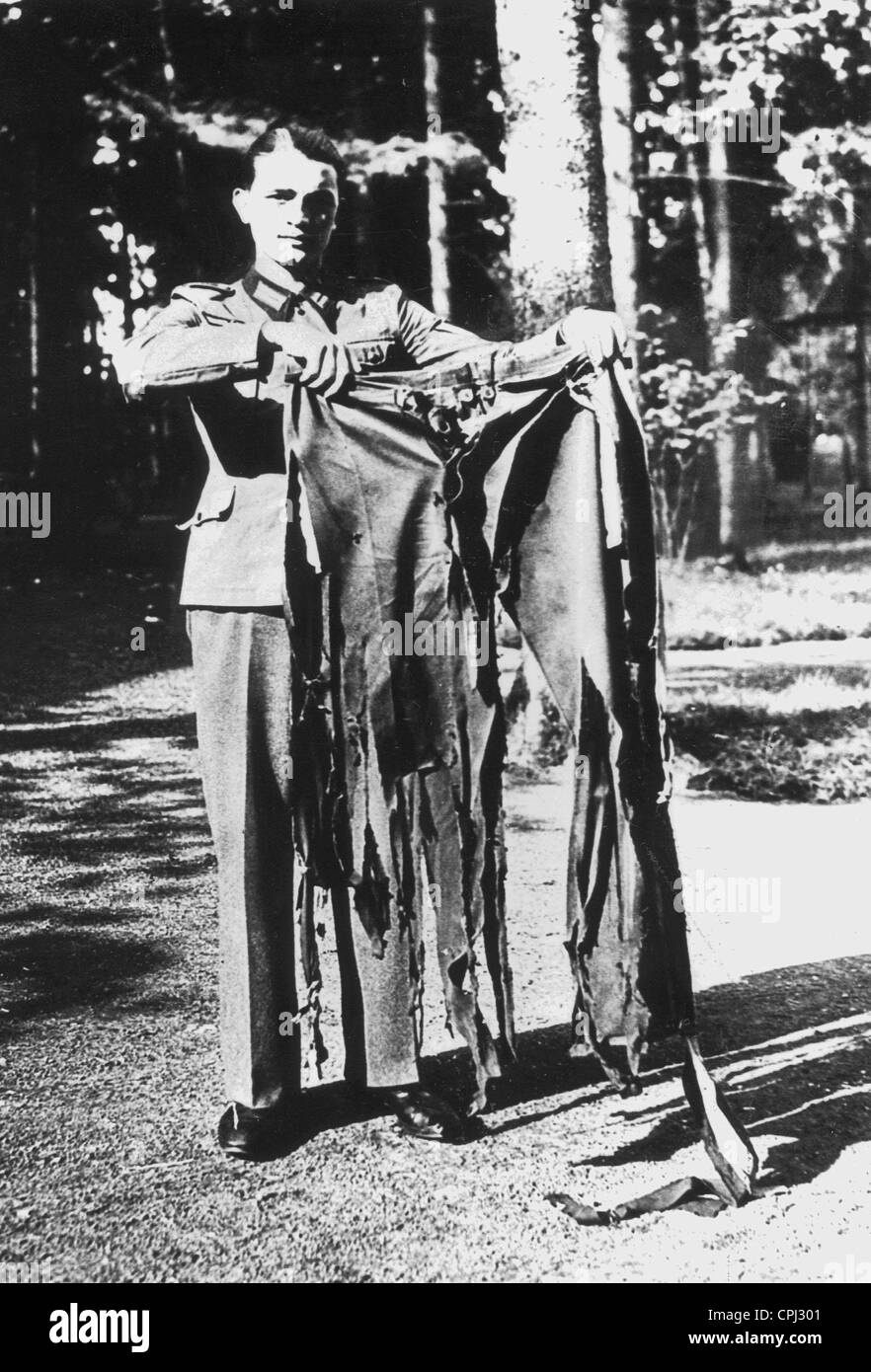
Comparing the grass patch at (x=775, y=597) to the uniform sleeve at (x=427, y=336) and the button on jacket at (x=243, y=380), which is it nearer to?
the uniform sleeve at (x=427, y=336)

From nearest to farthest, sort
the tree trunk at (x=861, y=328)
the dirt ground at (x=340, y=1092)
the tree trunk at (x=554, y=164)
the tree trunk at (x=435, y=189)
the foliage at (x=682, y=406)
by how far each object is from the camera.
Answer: the dirt ground at (x=340, y=1092)
the tree trunk at (x=435, y=189)
the tree trunk at (x=554, y=164)
the tree trunk at (x=861, y=328)
the foliage at (x=682, y=406)

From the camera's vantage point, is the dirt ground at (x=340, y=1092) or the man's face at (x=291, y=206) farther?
the man's face at (x=291, y=206)

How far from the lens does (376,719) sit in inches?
88.7

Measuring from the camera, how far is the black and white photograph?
203 cm

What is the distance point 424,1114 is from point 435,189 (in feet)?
8.19

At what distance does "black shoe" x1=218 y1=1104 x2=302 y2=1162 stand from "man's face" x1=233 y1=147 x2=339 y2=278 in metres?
1.52

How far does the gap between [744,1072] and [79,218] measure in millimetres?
2597

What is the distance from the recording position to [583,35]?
387 cm

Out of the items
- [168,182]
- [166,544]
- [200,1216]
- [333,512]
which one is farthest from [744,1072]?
[168,182]

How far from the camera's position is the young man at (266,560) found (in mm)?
2047

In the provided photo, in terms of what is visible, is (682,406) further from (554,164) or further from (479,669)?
(479,669)

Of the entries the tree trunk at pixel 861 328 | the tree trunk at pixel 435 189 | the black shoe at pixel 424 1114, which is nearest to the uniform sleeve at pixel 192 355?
the tree trunk at pixel 435 189

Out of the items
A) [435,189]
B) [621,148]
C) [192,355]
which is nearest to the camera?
[192,355]

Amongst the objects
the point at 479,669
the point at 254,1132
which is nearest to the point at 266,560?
the point at 479,669
